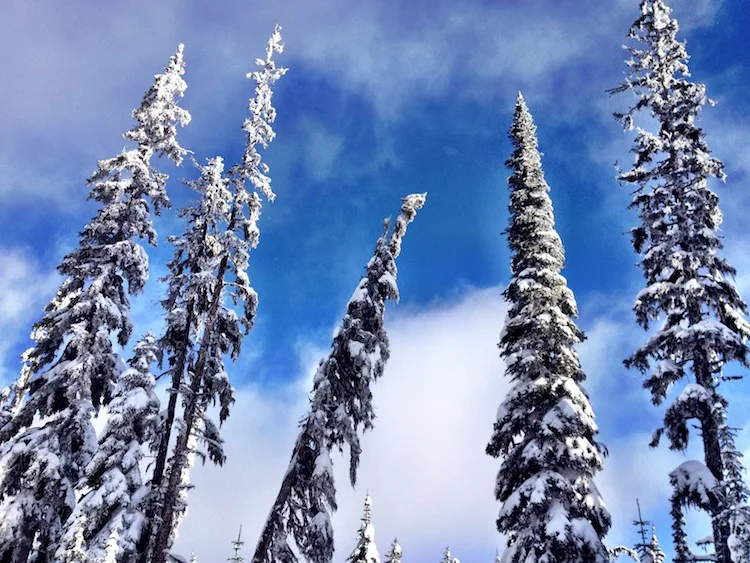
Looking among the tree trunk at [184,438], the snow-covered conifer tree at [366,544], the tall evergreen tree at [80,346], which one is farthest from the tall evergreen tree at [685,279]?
the snow-covered conifer tree at [366,544]

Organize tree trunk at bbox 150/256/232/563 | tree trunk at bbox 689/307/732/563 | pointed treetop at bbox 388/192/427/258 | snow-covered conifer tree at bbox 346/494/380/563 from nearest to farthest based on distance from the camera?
tree trunk at bbox 689/307/732/563 → tree trunk at bbox 150/256/232/563 → pointed treetop at bbox 388/192/427/258 → snow-covered conifer tree at bbox 346/494/380/563

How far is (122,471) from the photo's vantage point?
59.3 ft

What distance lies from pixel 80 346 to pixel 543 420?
1652 centimetres

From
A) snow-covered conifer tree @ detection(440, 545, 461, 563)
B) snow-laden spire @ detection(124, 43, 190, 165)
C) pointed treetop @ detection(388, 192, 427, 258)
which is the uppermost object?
snow-laden spire @ detection(124, 43, 190, 165)

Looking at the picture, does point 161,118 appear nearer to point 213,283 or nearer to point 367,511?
point 213,283

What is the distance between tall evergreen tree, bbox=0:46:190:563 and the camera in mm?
18344

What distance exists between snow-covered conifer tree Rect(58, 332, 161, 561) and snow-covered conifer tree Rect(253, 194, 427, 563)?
4.22 metres

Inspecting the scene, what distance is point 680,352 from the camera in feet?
54.0

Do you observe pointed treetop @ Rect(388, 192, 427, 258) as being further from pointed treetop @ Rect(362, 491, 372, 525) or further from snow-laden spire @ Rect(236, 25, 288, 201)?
pointed treetop @ Rect(362, 491, 372, 525)

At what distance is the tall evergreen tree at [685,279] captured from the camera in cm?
1459

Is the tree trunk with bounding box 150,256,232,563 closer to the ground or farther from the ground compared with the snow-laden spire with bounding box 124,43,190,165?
closer to the ground

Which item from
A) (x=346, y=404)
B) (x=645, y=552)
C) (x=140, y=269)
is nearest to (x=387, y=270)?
(x=346, y=404)

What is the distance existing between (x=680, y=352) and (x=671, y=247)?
3445 millimetres

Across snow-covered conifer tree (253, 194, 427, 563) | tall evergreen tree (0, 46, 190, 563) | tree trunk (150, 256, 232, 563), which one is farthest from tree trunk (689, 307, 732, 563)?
tall evergreen tree (0, 46, 190, 563)
